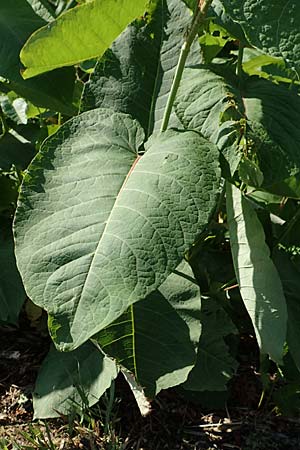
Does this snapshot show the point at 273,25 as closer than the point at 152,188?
Yes

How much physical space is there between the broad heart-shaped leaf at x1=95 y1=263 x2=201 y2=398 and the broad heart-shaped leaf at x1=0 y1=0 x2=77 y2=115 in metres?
0.52

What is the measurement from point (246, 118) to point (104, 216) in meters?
0.33

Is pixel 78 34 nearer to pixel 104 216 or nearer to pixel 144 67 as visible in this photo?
pixel 144 67

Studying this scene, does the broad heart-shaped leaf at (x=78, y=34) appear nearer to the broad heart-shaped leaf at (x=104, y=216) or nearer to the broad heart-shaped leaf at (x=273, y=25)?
the broad heart-shaped leaf at (x=104, y=216)

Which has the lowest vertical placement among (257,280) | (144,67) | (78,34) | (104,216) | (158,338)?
(158,338)

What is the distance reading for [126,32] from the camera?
1.61m

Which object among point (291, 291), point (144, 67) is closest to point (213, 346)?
point (291, 291)

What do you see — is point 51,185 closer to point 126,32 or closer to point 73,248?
point 73,248

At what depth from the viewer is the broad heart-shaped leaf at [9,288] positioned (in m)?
1.88

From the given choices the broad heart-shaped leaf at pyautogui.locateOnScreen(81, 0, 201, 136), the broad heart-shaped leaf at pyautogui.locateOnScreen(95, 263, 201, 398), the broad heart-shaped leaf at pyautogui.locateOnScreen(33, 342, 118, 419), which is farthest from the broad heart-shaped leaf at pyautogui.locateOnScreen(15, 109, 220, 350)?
the broad heart-shaped leaf at pyautogui.locateOnScreen(33, 342, 118, 419)

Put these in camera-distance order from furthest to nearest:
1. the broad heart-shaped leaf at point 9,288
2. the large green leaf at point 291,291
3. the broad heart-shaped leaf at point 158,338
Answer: the broad heart-shaped leaf at point 9,288
the large green leaf at point 291,291
the broad heart-shaped leaf at point 158,338

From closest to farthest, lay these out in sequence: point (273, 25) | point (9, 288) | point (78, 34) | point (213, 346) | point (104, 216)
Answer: point (273, 25) → point (104, 216) → point (78, 34) → point (213, 346) → point (9, 288)

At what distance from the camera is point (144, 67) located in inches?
65.0

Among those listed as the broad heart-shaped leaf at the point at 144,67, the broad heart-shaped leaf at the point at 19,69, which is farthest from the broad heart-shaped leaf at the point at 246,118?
the broad heart-shaped leaf at the point at 19,69
